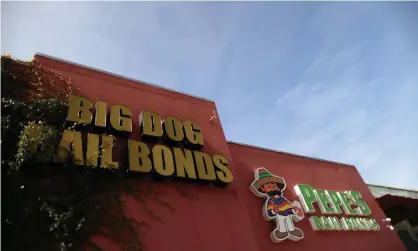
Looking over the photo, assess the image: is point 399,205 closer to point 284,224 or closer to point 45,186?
point 284,224

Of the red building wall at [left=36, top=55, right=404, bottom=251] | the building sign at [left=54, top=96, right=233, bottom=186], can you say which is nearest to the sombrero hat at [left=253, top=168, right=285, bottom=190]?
the red building wall at [left=36, top=55, right=404, bottom=251]

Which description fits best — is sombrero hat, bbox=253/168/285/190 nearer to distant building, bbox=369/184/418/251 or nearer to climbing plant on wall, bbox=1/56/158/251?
climbing plant on wall, bbox=1/56/158/251

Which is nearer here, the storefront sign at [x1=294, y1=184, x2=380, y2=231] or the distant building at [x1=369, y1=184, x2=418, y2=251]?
the storefront sign at [x1=294, y1=184, x2=380, y2=231]

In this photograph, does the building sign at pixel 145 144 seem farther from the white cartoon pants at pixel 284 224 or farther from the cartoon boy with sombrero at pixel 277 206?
the white cartoon pants at pixel 284 224

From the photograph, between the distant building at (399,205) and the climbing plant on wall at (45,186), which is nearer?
the climbing plant on wall at (45,186)

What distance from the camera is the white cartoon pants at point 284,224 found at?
10734 millimetres

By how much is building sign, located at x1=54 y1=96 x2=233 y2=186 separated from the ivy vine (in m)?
0.31

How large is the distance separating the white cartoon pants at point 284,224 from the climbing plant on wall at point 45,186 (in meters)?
5.26

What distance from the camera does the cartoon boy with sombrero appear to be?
1076 cm

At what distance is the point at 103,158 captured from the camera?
7.85 m

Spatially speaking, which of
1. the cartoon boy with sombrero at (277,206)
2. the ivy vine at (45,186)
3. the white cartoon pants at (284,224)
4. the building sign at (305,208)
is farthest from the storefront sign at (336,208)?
the ivy vine at (45,186)

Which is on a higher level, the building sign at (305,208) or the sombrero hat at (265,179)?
the sombrero hat at (265,179)

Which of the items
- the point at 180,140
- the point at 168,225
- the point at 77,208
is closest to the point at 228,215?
the point at 168,225

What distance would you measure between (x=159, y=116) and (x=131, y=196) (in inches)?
116
